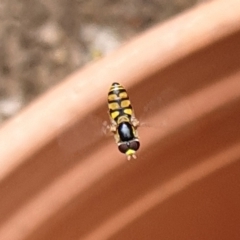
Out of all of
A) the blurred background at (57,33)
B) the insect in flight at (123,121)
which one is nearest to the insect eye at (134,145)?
the insect in flight at (123,121)

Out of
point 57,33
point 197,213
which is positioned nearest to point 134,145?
point 197,213

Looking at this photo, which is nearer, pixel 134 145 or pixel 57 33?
pixel 134 145

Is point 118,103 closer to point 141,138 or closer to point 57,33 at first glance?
point 141,138

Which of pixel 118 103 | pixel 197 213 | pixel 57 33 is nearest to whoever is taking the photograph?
pixel 118 103

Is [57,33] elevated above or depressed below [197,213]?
above

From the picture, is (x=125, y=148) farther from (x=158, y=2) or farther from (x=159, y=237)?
(x=158, y=2)

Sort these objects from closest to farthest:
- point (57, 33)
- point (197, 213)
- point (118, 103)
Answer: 1. point (118, 103)
2. point (197, 213)
3. point (57, 33)
